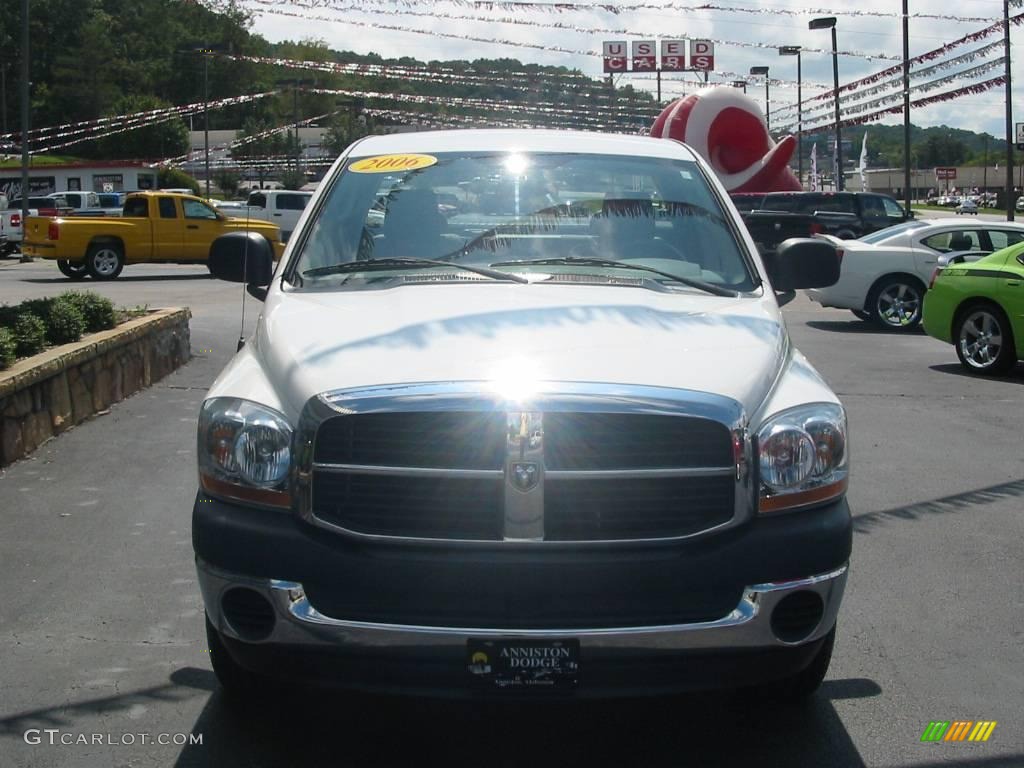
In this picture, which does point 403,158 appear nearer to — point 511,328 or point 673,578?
point 511,328

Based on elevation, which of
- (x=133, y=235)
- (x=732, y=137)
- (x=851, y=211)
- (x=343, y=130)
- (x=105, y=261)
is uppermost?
(x=343, y=130)

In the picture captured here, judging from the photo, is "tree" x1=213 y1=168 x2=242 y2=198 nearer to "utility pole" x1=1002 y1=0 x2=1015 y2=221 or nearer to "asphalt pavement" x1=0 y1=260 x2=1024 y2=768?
"utility pole" x1=1002 y1=0 x2=1015 y2=221

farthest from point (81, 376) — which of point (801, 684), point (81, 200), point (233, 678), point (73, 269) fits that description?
point (81, 200)

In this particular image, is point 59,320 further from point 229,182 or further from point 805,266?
point 229,182

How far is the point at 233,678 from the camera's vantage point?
401 centimetres

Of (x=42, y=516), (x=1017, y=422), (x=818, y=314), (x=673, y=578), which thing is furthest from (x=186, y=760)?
(x=818, y=314)

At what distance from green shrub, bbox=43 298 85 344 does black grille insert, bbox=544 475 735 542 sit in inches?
263

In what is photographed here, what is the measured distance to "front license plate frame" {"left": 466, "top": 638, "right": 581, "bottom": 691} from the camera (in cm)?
336

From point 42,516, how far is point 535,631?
4094 mm

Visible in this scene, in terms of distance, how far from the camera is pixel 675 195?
522 cm

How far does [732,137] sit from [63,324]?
110 ft

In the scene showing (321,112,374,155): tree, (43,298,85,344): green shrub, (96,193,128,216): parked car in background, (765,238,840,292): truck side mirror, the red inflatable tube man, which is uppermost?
(321,112,374,155): tree

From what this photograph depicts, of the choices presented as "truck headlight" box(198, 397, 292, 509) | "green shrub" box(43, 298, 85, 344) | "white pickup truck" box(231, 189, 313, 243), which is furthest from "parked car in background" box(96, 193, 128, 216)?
"truck headlight" box(198, 397, 292, 509)

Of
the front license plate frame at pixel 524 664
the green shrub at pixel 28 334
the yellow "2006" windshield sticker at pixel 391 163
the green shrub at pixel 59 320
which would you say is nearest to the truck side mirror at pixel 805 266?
the yellow "2006" windshield sticker at pixel 391 163
